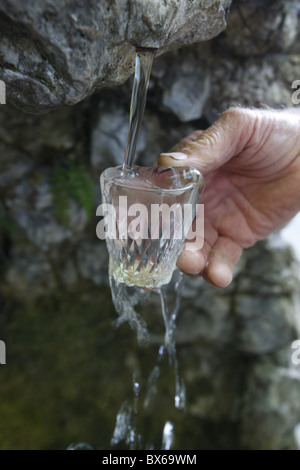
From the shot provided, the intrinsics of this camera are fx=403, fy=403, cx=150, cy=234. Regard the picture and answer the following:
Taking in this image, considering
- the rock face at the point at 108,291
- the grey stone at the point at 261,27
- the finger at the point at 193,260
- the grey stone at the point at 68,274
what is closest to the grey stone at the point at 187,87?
the rock face at the point at 108,291

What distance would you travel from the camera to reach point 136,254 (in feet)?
5.12

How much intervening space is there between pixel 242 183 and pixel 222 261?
17.8 inches

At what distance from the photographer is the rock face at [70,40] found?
3.63 feet

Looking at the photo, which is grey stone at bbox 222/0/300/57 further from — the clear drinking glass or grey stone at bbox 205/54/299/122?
the clear drinking glass

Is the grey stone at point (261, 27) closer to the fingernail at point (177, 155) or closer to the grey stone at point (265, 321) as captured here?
the fingernail at point (177, 155)

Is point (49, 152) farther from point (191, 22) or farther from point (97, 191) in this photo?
point (191, 22)

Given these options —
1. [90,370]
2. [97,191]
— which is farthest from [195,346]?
[97,191]

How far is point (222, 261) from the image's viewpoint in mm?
1781

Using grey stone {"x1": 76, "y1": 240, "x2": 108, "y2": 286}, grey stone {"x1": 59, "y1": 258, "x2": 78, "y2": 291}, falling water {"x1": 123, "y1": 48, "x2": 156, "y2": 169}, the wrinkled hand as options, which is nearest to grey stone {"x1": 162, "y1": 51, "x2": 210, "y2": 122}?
the wrinkled hand

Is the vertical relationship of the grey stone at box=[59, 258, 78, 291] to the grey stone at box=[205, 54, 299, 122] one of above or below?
below

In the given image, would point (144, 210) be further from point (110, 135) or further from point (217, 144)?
point (110, 135)

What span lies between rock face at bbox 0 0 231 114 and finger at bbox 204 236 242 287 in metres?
0.87

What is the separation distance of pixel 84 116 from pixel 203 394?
7.33 feet

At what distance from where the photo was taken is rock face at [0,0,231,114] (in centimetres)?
111
